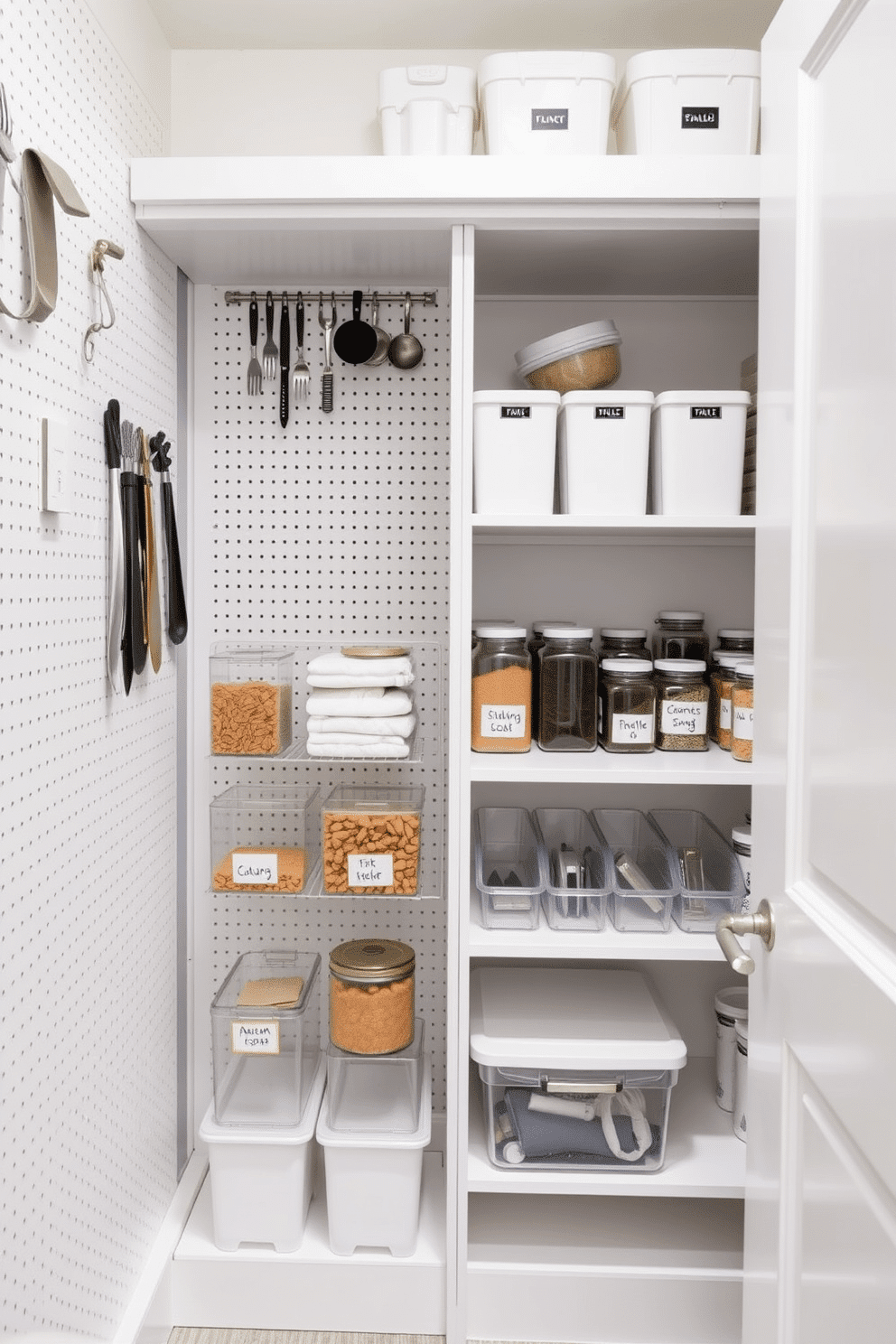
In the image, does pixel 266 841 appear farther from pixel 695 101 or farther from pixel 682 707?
pixel 695 101

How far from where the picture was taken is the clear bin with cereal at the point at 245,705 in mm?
1873

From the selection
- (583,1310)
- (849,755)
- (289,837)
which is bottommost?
(583,1310)

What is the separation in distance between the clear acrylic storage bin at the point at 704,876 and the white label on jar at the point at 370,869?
56 cm

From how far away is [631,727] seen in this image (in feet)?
6.02

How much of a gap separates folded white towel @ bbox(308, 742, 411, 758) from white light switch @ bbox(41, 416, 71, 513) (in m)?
0.67

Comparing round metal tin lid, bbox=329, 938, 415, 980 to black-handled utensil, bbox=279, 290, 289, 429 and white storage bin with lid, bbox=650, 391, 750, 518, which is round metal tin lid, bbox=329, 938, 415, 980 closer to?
white storage bin with lid, bbox=650, 391, 750, 518

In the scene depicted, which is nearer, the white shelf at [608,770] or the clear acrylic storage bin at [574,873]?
the white shelf at [608,770]

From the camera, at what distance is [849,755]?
97cm

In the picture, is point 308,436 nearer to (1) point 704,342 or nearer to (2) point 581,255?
(2) point 581,255

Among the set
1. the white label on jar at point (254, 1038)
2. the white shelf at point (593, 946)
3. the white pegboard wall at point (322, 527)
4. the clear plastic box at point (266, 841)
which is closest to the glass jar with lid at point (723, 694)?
the white shelf at point (593, 946)

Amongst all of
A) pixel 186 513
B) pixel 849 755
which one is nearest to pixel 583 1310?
pixel 849 755

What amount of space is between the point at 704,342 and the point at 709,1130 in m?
1.67

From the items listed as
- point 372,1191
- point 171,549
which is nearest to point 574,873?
point 372,1191

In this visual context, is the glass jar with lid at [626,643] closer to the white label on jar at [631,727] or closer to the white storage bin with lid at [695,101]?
the white label on jar at [631,727]
